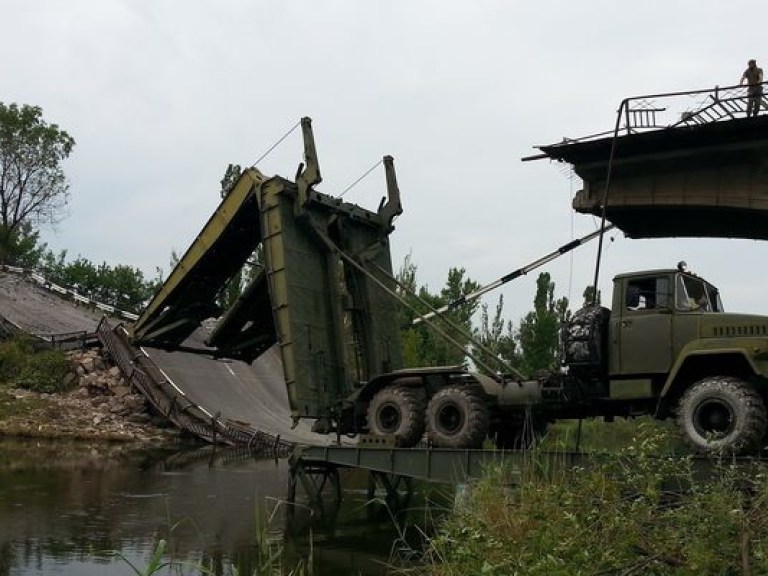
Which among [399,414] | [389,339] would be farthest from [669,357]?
[389,339]

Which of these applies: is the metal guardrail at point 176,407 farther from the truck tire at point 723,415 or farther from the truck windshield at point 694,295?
the truck tire at point 723,415

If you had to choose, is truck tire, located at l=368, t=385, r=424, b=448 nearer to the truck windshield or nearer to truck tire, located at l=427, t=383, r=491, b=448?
truck tire, located at l=427, t=383, r=491, b=448

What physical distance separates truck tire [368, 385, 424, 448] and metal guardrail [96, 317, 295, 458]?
1136cm

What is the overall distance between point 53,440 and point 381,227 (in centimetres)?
1398

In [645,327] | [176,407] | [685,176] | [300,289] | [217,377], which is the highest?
[685,176]

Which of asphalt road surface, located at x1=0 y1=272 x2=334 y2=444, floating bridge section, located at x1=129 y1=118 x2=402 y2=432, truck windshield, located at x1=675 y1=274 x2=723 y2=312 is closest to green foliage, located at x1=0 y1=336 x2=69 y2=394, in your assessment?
asphalt road surface, located at x1=0 y1=272 x2=334 y2=444

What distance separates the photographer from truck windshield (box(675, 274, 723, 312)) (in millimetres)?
11297

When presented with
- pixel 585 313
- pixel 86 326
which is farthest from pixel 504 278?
pixel 86 326

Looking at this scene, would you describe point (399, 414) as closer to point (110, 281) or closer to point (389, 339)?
point (389, 339)

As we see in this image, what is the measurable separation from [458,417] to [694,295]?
12.2ft

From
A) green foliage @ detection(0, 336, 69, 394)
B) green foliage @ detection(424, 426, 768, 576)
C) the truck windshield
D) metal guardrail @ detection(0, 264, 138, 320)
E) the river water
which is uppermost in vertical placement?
metal guardrail @ detection(0, 264, 138, 320)

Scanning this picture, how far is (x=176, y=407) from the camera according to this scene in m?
28.0

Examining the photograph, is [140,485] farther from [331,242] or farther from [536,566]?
[536,566]

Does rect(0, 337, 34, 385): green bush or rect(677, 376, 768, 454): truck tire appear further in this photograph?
rect(0, 337, 34, 385): green bush
